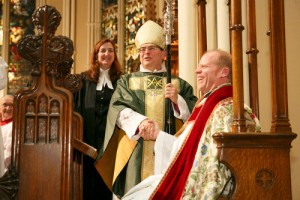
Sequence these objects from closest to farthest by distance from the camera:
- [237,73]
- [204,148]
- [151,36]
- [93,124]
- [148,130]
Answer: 1. [237,73]
2. [204,148]
3. [148,130]
4. [151,36]
5. [93,124]

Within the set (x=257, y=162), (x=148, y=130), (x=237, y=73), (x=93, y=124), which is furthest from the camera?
(x=93, y=124)

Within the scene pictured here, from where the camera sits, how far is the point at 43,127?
118 inches

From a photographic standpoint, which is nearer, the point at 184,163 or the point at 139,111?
the point at 184,163

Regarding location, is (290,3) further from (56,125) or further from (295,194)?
(56,125)

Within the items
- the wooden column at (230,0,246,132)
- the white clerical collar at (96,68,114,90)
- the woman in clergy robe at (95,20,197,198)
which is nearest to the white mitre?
the woman in clergy robe at (95,20,197,198)

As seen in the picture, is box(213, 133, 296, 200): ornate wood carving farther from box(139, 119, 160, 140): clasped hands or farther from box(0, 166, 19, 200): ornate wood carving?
box(139, 119, 160, 140): clasped hands

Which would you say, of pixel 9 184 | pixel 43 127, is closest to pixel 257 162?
pixel 43 127

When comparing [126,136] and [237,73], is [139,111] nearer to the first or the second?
[126,136]

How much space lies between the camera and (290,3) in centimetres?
Result: 553

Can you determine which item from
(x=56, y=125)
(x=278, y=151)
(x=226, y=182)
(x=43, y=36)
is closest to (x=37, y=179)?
(x=56, y=125)

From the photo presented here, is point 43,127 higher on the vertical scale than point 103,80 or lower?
lower

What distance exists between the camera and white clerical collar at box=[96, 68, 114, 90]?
470cm

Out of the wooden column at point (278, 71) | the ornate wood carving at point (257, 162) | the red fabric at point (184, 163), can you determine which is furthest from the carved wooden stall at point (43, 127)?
the wooden column at point (278, 71)

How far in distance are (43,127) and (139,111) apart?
146 cm
